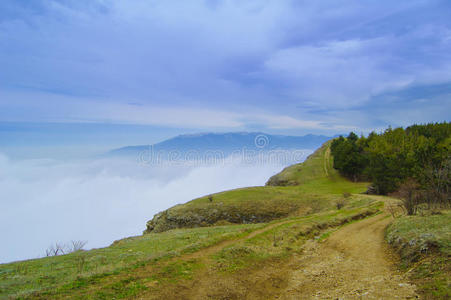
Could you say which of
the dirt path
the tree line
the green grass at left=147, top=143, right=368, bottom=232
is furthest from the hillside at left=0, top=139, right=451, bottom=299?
the green grass at left=147, top=143, right=368, bottom=232

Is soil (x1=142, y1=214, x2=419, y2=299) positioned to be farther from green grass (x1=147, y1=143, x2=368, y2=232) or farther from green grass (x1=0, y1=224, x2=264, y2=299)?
green grass (x1=147, y1=143, x2=368, y2=232)

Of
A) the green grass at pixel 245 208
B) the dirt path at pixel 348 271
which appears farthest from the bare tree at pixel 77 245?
the dirt path at pixel 348 271

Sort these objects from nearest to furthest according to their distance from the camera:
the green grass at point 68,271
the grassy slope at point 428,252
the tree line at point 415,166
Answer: the grassy slope at point 428,252 → the green grass at point 68,271 → the tree line at point 415,166

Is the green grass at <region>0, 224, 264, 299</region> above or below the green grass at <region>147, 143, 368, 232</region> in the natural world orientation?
above

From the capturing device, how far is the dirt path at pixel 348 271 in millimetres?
11562

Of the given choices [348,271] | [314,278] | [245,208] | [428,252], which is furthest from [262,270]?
[245,208]

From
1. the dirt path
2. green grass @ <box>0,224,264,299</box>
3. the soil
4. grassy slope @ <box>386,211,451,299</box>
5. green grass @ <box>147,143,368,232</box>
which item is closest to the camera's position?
grassy slope @ <box>386,211,451,299</box>

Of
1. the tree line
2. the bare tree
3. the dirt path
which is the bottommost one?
the bare tree

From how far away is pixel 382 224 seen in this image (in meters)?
25.4

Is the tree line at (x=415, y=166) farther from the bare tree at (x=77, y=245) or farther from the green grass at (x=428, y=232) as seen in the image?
the bare tree at (x=77, y=245)

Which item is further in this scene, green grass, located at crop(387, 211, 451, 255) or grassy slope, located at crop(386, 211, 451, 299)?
green grass, located at crop(387, 211, 451, 255)

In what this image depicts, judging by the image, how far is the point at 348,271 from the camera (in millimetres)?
14805

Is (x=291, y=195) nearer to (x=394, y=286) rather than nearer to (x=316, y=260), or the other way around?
(x=316, y=260)

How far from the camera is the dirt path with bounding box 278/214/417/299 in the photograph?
11562 millimetres
